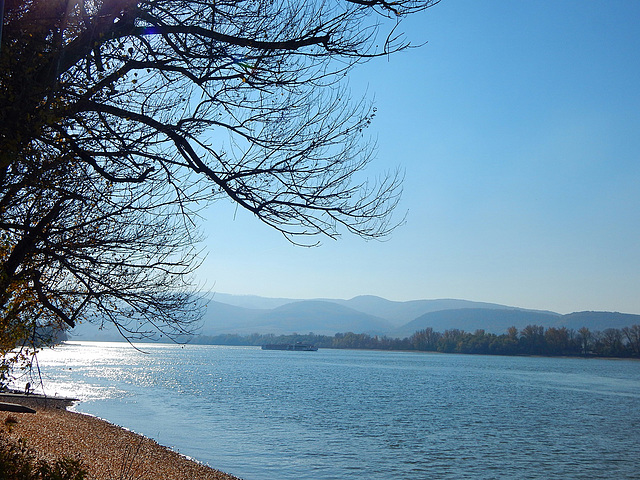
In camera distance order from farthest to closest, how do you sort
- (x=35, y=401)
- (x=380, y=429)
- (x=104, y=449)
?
(x=35, y=401)
(x=380, y=429)
(x=104, y=449)

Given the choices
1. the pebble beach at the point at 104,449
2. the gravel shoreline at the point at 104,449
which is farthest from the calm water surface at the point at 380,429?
the gravel shoreline at the point at 104,449

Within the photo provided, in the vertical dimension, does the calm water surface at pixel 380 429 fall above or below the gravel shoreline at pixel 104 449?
below

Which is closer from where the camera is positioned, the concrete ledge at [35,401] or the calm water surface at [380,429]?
the calm water surface at [380,429]

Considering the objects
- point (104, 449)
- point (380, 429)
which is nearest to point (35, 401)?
point (104, 449)

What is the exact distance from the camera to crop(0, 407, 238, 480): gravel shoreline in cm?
1638

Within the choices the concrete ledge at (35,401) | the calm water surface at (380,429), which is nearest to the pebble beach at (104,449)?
the calm water surface at (380,429)

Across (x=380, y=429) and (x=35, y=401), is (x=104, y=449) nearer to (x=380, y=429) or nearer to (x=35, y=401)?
(x=380, y=429)

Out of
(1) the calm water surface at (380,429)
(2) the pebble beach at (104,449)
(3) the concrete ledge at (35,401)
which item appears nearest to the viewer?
(2) the pebble beach at (104,449)

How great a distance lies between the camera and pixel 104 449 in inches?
790

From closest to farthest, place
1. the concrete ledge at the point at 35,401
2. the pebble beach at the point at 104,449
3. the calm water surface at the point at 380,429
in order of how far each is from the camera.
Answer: the pebble beach at the point at 104,449
the calm water surface at the point at 380,429
the concrete ledge at the point at 35,401

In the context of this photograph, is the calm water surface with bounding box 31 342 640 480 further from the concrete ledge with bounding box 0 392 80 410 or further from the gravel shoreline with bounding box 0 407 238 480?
the gravel shoreline with bounding box 0 407 238 480

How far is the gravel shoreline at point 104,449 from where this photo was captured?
53.7 ft

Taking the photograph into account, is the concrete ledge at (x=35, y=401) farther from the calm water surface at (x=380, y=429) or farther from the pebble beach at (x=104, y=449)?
the pebble beach at (x=104, y=449)

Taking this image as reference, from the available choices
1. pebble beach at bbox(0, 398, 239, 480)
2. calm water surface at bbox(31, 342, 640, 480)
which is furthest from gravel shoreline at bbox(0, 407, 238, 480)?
calm water surface at bbox(31, 342, 640, 480)
